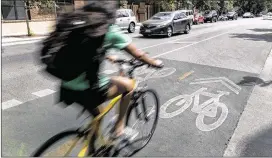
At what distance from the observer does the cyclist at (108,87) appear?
2.45 meters

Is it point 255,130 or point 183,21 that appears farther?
point 183,21

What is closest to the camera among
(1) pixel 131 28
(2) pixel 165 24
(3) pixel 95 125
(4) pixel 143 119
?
(3) pixel 95 125

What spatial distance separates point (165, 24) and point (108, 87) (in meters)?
13.7

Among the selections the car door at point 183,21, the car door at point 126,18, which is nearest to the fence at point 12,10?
the car door at point 126,18

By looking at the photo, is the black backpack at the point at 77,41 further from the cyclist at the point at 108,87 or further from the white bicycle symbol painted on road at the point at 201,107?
the white bicycle symbol painted on road at the point at 201,107

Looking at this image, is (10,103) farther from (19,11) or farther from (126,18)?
(19,11)

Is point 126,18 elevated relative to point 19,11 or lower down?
lower down

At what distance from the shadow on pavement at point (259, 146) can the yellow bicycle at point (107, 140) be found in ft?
4.12

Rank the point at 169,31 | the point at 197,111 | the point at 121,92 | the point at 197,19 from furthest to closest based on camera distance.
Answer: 1. the point at 197,19
2. the point at 169,31
3. the point at 197,111
4. the point at 121,92

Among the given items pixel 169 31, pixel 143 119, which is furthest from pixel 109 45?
pixel 169 31

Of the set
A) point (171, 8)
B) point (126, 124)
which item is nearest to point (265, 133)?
point (126, 124)

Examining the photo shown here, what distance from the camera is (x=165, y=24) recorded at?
52.0ft

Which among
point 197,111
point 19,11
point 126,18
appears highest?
point 19,11

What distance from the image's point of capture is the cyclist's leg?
2.73 m
